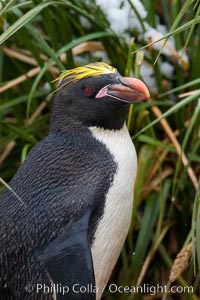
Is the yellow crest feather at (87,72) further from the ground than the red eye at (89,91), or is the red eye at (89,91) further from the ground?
the yellow crest feather at (87,72)

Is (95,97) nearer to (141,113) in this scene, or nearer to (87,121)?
(87,121)

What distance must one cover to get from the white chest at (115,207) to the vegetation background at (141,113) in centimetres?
35

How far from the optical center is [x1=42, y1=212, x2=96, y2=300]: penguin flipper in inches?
94.9

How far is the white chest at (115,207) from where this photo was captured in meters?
2.53

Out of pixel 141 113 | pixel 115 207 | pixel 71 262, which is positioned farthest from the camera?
pixel 141 113

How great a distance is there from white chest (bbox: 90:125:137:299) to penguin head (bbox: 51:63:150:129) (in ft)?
A: 0.14

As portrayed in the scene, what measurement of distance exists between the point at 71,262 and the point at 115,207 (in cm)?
22

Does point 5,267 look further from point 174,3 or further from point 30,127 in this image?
point 174,3

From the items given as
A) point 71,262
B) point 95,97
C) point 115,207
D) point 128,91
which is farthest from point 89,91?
point 71,262

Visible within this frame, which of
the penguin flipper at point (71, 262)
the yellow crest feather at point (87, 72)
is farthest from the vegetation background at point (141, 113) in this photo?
the penguin flipper at point (71, 262)

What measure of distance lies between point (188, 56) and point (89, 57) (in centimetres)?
39

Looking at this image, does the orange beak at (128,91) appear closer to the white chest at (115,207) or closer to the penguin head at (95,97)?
the penguin head at (95,97)

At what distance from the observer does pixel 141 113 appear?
122 inches

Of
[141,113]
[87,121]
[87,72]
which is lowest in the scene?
[141,113]
